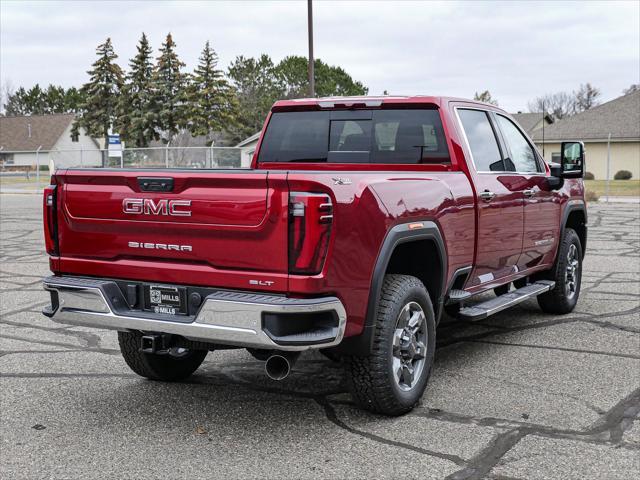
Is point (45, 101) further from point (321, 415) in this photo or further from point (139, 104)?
point (321, 415)

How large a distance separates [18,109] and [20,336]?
121 m

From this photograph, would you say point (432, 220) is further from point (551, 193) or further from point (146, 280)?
point (551, 193)

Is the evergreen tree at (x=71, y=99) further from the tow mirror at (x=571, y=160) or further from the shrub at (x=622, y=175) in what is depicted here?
the tow mirror at (x=571, y=160)

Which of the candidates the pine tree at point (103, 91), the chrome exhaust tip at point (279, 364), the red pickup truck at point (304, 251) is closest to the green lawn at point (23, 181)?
the pine tree at point (103, 91)

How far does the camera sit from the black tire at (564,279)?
789 cm

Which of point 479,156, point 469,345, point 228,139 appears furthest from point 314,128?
point 228,139

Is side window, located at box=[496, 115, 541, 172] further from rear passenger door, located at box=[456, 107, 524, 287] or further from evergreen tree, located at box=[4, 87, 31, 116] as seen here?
evergreen tree, located at box=[4, 87, 31, 116]

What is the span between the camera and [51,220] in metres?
4.96

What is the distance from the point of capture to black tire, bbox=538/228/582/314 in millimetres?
7891

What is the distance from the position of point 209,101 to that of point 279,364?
65597 mm

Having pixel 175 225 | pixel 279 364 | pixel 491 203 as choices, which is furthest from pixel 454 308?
pixel 175 225

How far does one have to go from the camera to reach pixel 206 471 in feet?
13.3

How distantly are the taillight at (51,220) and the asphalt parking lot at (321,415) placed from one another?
3.42 ft

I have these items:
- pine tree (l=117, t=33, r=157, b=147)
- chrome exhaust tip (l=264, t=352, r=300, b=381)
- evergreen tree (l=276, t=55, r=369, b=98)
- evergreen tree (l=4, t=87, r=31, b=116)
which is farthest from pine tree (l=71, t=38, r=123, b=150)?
chrome exhaust tip (l=264, t=352, r=300, b=381)
